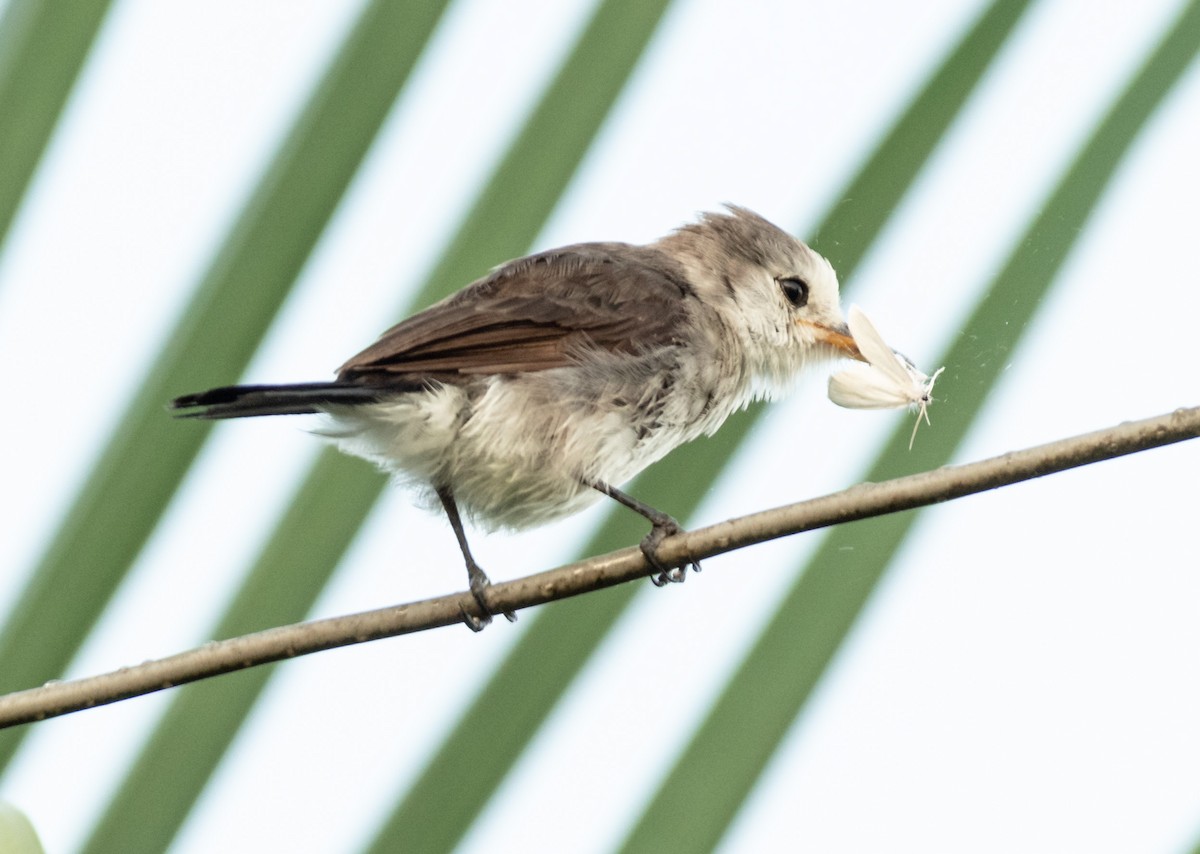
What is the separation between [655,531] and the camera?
1.75 meters

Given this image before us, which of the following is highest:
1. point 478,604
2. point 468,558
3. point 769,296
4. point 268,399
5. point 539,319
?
point 769,296

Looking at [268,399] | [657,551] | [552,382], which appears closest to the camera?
[657,551]

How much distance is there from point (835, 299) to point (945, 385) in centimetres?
134

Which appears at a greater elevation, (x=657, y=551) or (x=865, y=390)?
(x=865, y=390)

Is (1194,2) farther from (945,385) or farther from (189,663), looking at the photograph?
(189,663)

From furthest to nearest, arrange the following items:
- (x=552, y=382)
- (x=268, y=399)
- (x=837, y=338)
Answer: (x=837, y=338)
(x=552, y=382)
(x=268, y=399)

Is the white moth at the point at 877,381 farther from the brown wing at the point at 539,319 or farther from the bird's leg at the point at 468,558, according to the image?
the bird's leg at the point at 468,558

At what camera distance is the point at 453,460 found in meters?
2.27

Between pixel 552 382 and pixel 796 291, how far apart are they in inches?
27.0

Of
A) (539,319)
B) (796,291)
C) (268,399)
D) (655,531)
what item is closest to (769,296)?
(796,291)

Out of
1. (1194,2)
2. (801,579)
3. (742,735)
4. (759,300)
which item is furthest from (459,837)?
(759,300)

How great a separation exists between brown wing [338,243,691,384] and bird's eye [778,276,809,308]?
0.22 metres

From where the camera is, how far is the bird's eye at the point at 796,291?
2.72 m

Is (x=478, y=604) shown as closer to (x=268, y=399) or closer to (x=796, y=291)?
(x=268, y=399)
